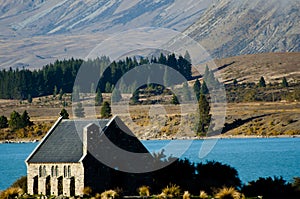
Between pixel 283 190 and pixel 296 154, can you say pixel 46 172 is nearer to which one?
pixel 283 190

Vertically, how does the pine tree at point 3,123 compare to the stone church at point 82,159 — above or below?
above

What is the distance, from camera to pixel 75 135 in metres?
55.2

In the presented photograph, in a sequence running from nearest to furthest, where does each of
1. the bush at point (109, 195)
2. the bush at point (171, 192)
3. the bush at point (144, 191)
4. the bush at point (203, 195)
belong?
the bush at point (203, 195) < the bush at point (109, 195) < the bush at point (171, 192) < the bush at point (144, 191)

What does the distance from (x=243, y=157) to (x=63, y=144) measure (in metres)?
53.2

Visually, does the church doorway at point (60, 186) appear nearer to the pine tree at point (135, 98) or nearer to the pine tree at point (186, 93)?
the pine tree at point (186, 93)

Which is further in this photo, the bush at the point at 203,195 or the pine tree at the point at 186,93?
the pine tree at the point at 186,93

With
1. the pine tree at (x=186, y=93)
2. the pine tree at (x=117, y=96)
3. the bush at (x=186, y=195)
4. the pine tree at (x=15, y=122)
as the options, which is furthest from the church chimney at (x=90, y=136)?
the pine tree at (x=186, y=93)

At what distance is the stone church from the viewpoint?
2090 inches

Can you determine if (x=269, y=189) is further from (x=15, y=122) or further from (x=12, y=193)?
(x=15, y=122)

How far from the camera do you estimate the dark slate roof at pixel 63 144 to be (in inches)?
2120

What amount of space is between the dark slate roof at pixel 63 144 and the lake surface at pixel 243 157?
18538 mm

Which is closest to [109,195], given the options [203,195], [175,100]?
[203,195]

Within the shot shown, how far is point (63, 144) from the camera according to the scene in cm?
5509

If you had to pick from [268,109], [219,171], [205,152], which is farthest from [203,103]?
[219,171]
